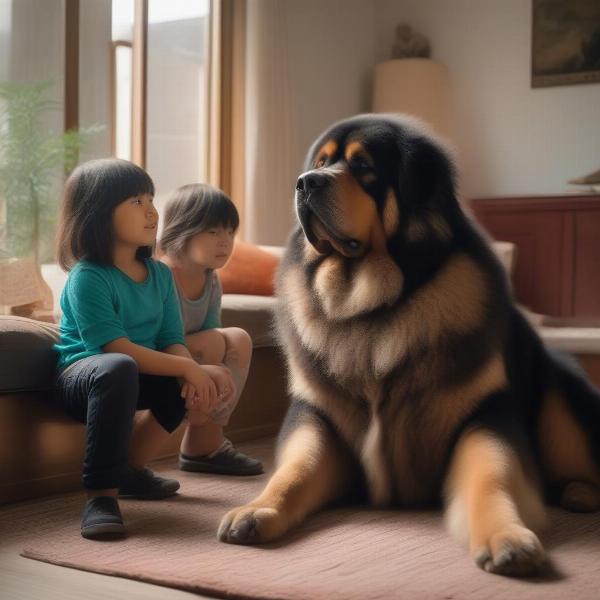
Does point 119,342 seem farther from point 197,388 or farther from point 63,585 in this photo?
point 63,585

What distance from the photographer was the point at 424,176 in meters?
1.68

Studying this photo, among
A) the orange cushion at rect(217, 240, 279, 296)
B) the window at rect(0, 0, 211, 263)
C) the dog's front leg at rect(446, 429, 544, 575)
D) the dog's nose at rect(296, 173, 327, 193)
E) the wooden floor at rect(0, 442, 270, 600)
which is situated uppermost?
the window at rect(0, 0, 211, 263)

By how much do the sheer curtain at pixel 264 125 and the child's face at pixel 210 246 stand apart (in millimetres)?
2089

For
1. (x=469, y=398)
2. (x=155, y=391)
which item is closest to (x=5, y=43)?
(x=155, y=391)

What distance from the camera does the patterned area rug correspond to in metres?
1.27

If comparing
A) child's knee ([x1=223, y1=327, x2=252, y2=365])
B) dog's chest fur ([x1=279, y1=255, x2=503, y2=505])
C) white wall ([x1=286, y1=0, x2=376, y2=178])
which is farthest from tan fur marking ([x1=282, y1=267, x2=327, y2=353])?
white wall ([x1=286, y1=0, x2=376, y2=178])

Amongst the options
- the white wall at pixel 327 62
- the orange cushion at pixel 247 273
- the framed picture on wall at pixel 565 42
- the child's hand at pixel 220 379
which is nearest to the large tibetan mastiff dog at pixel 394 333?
the child's hand at pixel 220 379

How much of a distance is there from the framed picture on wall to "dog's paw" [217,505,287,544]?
12.7 ft

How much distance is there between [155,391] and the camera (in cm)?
186

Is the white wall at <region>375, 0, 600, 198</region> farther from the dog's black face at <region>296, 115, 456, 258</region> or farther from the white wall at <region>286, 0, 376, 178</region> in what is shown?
the dog's black face at <region>296, 115, 456, 258</region>

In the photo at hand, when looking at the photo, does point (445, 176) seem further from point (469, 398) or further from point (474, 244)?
point (469, 398)

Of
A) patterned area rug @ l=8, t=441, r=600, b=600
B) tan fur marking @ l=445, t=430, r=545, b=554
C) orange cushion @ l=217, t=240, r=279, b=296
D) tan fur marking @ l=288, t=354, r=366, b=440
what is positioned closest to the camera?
patterned area rug @ l=8, t=441, r=600, b=600

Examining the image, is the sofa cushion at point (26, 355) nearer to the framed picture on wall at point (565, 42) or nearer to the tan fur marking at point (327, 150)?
the tan fur marking at point (327, 150)

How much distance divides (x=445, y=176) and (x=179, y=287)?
0.80m
